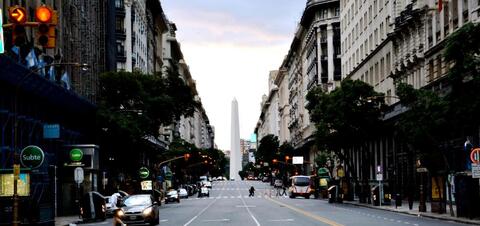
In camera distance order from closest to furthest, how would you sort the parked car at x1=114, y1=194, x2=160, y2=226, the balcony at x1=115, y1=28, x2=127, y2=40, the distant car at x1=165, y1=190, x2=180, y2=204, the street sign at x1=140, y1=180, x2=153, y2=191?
the parked car at x1=114, y1=194, x2=160, y2=226
the street sign at x1=140, y1=180, x2=153, y2=191
the distant car at x1=165, y1=190, x2=180, y2=204
the balcony at x1=115, y1=28, x2=127, y2=40

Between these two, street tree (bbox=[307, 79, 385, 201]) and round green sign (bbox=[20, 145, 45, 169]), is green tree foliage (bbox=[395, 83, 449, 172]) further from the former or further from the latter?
street tree (bbox=[307, 79, 385, 201])

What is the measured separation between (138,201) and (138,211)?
1.15 m

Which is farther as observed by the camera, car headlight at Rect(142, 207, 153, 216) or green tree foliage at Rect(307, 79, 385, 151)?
green tree foliage at Rect(307, 79, 385, 151)

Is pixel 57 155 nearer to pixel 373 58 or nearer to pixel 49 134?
pixel 49 134

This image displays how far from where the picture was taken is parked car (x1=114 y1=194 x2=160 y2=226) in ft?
127

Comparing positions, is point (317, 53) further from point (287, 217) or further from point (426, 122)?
point (287, 217)

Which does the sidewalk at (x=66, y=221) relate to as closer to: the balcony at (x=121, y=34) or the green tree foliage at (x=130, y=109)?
the green tree foliage at (x=130, y=109)

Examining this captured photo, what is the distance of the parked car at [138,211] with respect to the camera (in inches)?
1522

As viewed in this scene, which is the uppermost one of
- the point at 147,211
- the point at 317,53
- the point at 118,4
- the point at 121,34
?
the point at 118,4

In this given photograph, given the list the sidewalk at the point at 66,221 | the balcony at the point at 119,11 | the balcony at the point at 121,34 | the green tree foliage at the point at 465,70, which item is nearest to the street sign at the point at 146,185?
the balcony at the point at 121,34

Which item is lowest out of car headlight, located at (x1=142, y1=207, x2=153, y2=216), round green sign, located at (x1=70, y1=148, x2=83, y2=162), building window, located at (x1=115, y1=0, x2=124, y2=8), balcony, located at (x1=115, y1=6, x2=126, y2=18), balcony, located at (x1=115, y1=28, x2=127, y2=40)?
car headlight, located at (x1=142, y1=207, x2=153, y2=216)

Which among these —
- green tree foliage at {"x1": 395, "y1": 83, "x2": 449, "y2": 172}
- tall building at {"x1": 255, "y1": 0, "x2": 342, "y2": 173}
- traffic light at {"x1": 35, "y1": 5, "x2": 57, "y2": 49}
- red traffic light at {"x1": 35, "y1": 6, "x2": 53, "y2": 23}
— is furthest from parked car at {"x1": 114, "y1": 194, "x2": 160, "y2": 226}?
tall building at {"x1": 255, "y1": 0, "x2": 342, "y2": 173}

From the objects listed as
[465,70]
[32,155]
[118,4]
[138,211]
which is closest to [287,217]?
[138,211]

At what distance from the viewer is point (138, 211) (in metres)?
39.1
